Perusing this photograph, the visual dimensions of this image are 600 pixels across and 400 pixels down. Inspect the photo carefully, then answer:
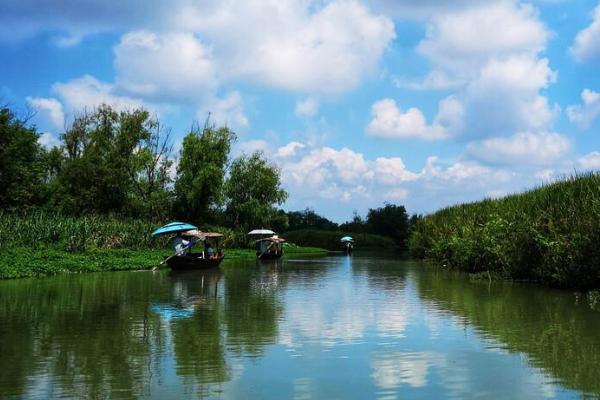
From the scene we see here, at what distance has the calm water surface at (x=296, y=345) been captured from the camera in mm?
7438

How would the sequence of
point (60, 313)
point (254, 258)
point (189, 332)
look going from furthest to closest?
1. point (254, 258)
2. point (60, 313)
3. point (189, 332)

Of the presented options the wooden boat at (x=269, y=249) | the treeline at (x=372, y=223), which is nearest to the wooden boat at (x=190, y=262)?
the wooden boat at (x=269, y=249)

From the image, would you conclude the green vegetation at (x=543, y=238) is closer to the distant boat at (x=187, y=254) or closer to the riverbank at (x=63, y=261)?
the distant boat at (x=187, y=254)

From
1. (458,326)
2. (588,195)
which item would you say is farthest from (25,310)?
(588,195)

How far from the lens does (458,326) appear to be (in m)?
12.1

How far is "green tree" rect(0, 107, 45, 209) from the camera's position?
128ft

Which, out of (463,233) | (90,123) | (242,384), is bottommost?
(242,384)

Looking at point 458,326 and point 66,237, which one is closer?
point 458,326

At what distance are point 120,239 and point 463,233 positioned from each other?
19947mm

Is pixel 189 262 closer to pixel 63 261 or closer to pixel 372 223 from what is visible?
pixel 63 261

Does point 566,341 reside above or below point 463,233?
below

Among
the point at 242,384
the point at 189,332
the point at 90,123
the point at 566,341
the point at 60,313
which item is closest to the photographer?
the point at 242,384

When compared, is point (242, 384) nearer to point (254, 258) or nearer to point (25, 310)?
point (25, 310)

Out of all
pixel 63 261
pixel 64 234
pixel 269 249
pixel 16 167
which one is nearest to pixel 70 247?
pixel 64 234
